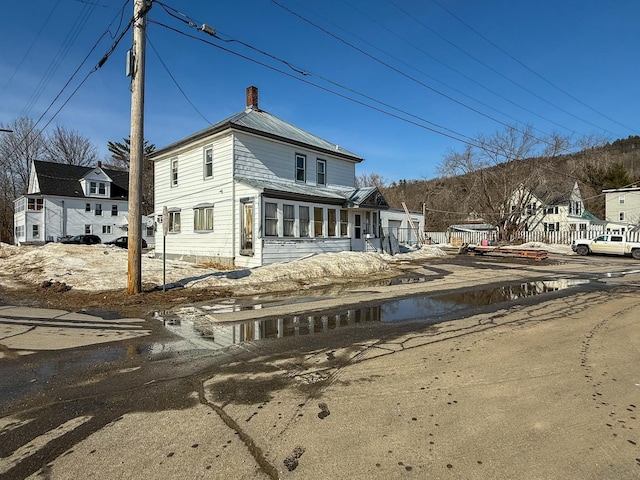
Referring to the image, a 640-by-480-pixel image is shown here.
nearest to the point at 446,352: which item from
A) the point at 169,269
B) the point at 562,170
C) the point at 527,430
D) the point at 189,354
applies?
the point at 527,430

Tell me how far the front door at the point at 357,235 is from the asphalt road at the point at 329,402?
1429 centimetres

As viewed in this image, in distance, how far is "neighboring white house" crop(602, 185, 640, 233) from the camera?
47250mm

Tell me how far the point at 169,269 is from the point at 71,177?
39463 mm

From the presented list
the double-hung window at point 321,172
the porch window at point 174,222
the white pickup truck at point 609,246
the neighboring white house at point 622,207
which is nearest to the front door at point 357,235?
the double-hung window at point 321,172

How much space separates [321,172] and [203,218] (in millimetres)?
7391

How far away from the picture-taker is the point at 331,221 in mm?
19812

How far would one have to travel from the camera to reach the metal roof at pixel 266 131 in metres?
17.7

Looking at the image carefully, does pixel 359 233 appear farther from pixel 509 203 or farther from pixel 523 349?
pixel 509 203

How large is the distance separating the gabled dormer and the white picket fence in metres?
39.1

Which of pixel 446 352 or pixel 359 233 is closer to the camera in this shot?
pixel 446 352

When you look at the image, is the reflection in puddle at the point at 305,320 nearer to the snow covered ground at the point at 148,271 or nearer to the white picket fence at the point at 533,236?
the snow covered ground at the point at 148,271

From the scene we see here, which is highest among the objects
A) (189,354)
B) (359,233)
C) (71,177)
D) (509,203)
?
(71,177)

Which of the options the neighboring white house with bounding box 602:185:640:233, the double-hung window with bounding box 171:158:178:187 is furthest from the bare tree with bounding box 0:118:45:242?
the neighboring white house with bounding box 602:185:640:233

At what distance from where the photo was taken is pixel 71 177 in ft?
144
